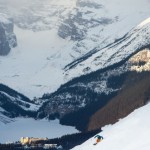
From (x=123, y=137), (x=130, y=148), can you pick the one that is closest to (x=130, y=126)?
(x=123, y=137)

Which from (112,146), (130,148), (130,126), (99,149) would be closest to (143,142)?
(130,148)

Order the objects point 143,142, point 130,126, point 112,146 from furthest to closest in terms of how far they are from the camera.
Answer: point 130,126 → point 112,146 → point 143,142

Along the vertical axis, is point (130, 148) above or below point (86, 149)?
above

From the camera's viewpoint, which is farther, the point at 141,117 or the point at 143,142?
the point at 141,117

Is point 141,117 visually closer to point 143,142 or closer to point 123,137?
point 123,137

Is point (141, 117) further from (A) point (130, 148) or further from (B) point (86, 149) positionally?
(A) point (130, 148)

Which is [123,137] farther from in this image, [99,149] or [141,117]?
[141,117]

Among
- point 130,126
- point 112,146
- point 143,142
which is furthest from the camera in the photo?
point 130,126

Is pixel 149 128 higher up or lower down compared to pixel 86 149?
higher up

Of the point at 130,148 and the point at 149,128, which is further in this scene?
the point at 149,128
